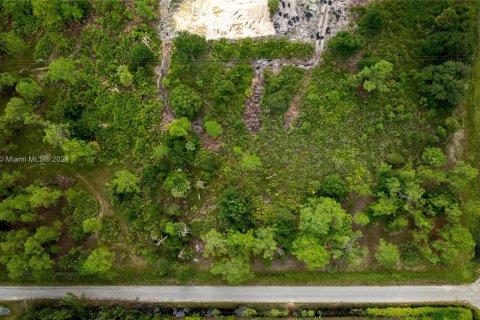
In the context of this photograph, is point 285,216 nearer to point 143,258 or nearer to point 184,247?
point 184,247

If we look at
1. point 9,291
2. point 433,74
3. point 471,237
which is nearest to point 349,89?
point 433,74

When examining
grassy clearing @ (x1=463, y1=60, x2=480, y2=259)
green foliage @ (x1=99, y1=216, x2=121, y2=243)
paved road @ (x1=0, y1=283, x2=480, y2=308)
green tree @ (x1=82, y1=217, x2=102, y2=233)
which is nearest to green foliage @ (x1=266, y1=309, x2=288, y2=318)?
paved road @ (x1=0, y1=283, x2=480, y2=308)

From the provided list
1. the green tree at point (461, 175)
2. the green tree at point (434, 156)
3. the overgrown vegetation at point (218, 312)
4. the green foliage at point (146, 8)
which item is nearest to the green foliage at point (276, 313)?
the overgrown vegetation at point (218, 312)

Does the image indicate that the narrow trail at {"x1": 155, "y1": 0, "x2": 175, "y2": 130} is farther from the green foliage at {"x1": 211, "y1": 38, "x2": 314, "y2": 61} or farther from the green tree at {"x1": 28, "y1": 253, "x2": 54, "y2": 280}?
the green tree at {"x1": 28, "y1": 253, "x2": 54, "y2": 280}

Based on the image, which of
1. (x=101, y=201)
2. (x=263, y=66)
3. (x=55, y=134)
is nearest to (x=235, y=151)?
(x=263, y=66)

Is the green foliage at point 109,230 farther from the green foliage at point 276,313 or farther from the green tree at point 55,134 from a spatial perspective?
the green foliage at point 276,313

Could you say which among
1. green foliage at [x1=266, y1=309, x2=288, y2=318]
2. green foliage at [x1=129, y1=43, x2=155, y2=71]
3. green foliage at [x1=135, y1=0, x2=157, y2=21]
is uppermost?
green foliage at [x1=135, y1=0, x2=157, y2=21]
